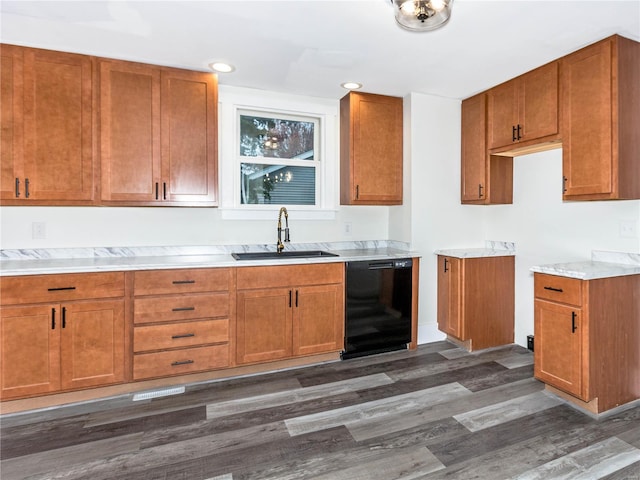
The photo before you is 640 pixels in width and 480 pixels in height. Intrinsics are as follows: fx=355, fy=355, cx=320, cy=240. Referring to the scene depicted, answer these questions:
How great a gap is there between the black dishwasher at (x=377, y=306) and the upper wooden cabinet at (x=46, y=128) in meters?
2.25

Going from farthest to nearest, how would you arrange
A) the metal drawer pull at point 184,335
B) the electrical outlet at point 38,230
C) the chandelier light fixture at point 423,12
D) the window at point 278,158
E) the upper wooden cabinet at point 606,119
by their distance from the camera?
the window at point 278,158 < the electrical outlet at point 38,230 < the metal drawer pull at point 184,335 < the upper wooden cabinet at point 606,119 < the chandelier light fixture at point 423,12

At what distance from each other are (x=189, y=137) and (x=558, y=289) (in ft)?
9.86

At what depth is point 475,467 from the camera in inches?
72.3

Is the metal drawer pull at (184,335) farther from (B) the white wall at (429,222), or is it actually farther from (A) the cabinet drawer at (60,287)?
(B) the white wall at (429,222)

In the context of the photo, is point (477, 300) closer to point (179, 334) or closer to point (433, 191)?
point (433, 191)

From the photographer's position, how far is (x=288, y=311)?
117 inches

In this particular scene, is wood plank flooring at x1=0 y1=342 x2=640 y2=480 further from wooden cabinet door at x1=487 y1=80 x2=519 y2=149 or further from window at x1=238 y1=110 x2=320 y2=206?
wooden cabinet door at x1=487 y1=80 x2=519 y2=149

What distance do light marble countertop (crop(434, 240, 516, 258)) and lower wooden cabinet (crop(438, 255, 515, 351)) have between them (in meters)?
0.04

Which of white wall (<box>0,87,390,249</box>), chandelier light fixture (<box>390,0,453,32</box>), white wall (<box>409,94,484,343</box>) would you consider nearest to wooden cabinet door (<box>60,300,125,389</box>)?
white wall (<box>0,87,390,249</box>)

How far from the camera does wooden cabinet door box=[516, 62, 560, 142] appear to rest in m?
2.79

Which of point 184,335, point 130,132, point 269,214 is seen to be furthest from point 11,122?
point 269,214

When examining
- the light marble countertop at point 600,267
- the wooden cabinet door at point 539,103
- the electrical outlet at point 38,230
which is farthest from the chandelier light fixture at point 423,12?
the electrical outlet at point 38,230

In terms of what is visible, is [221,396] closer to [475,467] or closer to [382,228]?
[475,467]

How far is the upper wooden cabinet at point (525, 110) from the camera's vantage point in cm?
282
